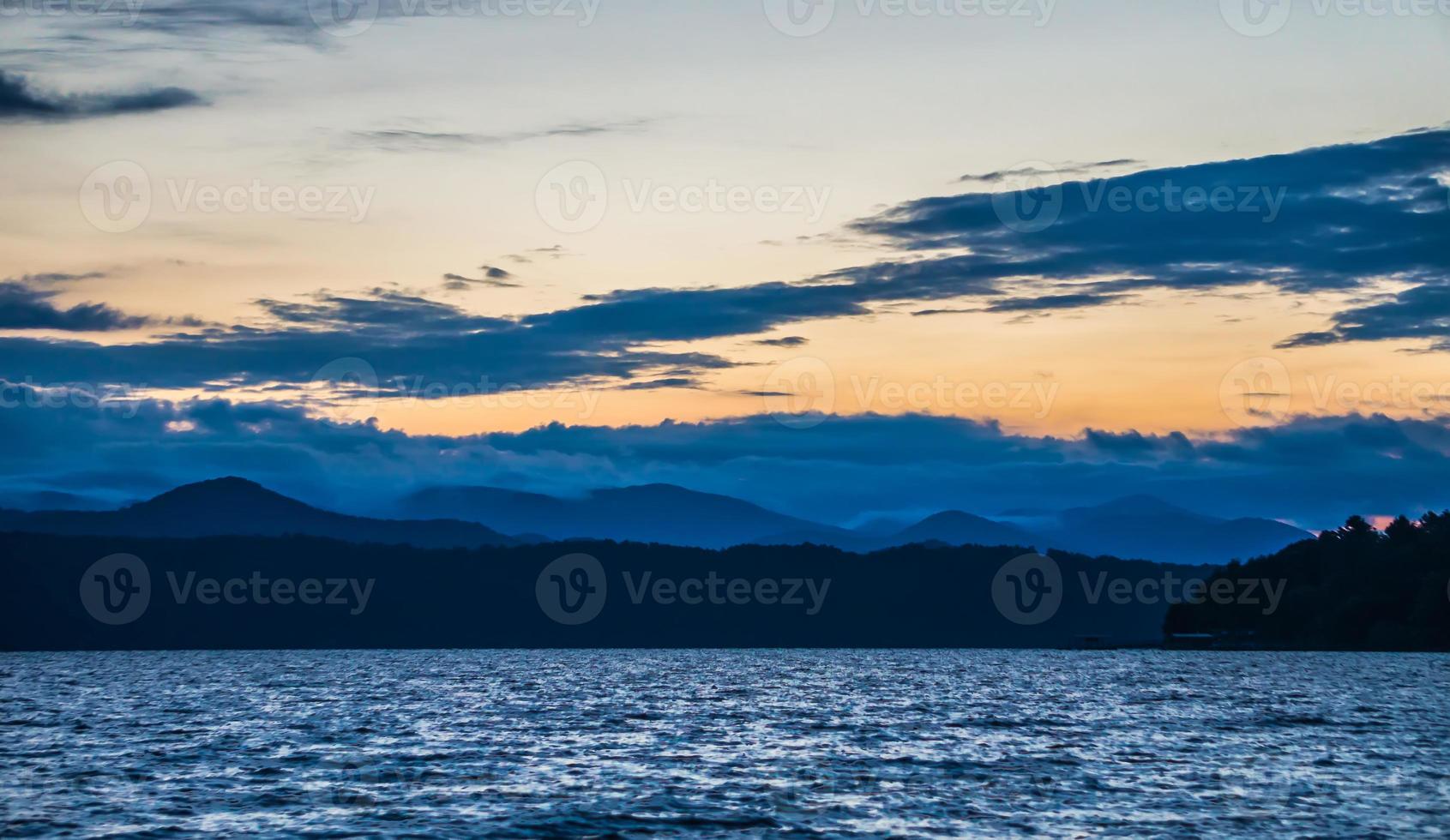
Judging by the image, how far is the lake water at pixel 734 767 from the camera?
57500mm

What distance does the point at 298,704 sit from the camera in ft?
472

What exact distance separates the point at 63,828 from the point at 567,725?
185 ft

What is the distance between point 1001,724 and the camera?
110 m

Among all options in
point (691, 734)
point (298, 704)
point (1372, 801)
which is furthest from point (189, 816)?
point (298, 704)

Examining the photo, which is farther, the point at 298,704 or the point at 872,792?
the point at 298,704

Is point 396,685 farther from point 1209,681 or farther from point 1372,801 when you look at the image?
point 1372,801

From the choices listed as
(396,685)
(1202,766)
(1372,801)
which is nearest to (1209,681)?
(396,685)

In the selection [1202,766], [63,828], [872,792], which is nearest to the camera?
[63,828]

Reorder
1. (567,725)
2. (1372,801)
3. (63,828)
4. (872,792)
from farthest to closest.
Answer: (567,725) → (872,792) → (1372,801) → (63,828)

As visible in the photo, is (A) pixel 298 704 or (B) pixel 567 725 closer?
(B) pixel 567 725

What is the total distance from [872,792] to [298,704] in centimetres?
9386

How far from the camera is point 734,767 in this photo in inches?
3012

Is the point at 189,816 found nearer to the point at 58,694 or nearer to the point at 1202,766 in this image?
the point at 1202,766

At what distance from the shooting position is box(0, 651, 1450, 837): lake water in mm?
57500
